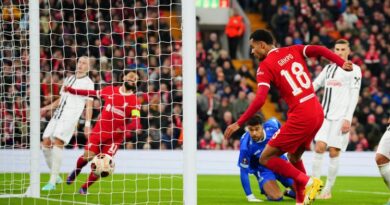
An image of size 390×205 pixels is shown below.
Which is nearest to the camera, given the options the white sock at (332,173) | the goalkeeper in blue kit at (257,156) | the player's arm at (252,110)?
the player's arm at (252,110)

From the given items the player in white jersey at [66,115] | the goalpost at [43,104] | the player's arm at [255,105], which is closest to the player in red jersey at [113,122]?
the goalpost at [43,104]

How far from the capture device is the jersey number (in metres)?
9.45

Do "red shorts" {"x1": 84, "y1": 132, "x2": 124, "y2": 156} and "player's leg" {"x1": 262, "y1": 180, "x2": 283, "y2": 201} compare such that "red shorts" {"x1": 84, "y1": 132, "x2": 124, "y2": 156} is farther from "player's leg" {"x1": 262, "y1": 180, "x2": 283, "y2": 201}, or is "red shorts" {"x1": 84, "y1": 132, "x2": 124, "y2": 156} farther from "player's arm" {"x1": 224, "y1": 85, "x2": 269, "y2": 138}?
"player's arm" {"x1": 224, "y1": 85, "x2": 269, "y2": 138}

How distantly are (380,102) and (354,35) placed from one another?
2.91 meters

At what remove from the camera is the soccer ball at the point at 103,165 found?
11.7 m

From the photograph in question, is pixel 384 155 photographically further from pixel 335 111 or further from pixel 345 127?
pixel 335 111

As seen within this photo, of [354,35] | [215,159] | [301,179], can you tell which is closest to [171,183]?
[215,159]

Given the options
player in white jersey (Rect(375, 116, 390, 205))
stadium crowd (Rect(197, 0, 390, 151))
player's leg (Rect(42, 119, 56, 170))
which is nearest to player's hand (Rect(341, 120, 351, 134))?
player in white jersey (Rect(375, 116, 390, 205))

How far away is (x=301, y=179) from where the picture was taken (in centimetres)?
966

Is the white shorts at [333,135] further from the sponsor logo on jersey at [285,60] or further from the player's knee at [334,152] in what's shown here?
the sponsor logo on jersey at [285,60]

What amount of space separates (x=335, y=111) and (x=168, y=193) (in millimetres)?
2496

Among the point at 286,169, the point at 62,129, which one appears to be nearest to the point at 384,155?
the point at 286,169

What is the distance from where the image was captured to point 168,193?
12.8m

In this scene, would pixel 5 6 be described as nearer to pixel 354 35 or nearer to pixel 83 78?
pixel 83 78
